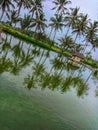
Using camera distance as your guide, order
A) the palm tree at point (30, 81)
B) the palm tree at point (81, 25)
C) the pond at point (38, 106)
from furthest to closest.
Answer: the palm tree at point (81, 25) → the palm tree at point (30, 81) → the pond at point (38, 106)

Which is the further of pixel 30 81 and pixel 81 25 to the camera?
pixel 81 25

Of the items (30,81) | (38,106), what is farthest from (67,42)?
(38,106)

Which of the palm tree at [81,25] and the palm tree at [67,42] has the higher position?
the palm tree at [81,25]

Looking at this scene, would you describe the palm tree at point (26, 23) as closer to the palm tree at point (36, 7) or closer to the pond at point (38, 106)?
the palm tree at point (36, 7)

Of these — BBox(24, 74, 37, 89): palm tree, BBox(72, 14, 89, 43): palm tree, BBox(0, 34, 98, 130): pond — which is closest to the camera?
BBox(0, 34, 98, 130): pond

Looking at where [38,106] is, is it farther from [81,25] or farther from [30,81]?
[81,25]

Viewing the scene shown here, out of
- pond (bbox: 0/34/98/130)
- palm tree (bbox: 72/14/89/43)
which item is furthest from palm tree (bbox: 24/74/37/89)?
palm tree (bbox: 72/14/89/43)

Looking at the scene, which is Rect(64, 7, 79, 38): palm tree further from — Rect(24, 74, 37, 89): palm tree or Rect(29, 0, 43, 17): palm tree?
Rect(24, 74, 37, 89): palm tree

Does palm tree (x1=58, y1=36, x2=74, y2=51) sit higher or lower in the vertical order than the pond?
lower

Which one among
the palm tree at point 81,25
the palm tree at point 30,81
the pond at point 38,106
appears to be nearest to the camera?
the pond at point 38,106

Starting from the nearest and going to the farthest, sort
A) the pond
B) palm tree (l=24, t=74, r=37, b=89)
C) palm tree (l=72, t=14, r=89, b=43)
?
the pond, palm tree (l=24, t=74, r=37, b=89), palm tree (l=72, t=14, r=89, b=43)

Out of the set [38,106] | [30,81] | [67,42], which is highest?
[38,106]

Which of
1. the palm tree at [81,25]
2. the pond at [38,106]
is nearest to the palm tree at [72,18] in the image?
the palm tree at [81,25]

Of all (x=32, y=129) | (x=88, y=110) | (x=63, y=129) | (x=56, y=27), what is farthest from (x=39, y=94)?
(x=56, y=27)
